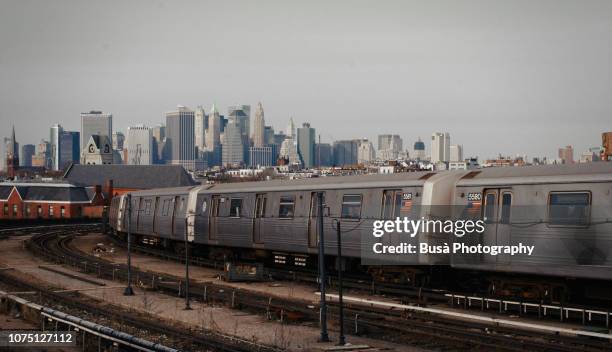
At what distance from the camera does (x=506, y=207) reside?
22.2 m

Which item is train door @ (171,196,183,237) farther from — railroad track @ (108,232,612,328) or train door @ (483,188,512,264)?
train door @ (483,188,512,264)

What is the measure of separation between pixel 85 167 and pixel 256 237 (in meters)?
123

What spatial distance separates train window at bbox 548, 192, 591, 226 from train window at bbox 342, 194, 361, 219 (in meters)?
7.50

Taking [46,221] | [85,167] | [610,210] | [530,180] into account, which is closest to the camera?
[610,210]

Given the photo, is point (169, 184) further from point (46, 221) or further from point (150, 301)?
point (150, 301)

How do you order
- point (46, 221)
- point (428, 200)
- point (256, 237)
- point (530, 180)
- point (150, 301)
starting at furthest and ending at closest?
point (46, 221), point (256, 237), point (150, 301), point (428, 200), point (530, 180)

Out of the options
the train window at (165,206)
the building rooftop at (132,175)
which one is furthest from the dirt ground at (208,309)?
the building rooftop at (132,175)

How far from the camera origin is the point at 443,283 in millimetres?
25047

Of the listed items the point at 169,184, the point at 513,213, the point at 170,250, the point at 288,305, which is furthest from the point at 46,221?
the point at 513,213

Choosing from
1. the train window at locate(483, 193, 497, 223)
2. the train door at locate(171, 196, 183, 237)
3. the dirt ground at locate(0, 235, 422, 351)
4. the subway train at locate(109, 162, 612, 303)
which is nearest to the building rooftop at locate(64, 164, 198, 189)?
the train door at locate(171, 196, 183, 237)

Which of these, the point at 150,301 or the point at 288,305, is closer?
the point at 288,305

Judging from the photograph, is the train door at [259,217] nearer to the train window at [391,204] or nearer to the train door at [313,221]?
the train door at [313,221]

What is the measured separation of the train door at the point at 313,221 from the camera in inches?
1140

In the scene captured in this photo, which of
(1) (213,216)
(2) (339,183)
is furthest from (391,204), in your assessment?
(1) (213,216)
